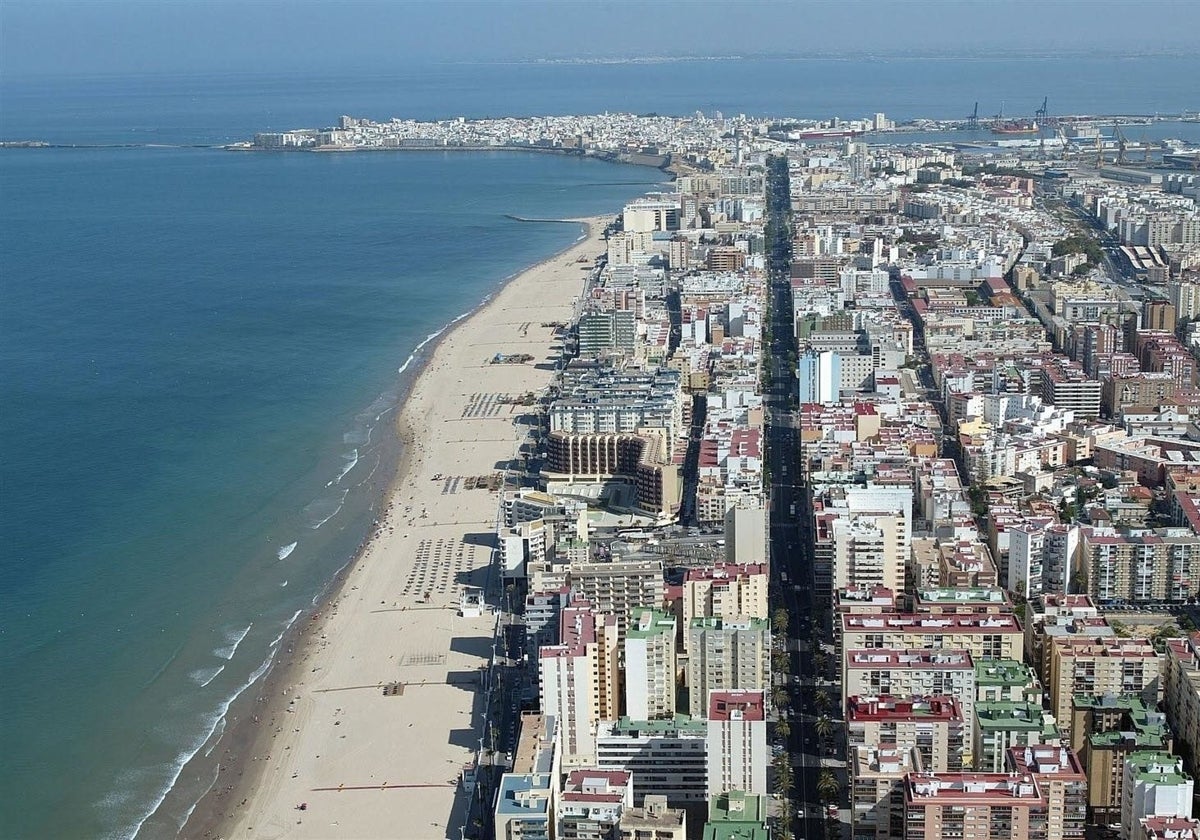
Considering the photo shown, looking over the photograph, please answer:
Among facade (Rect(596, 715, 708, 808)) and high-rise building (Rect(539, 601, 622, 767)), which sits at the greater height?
high-rise building (Rect(539, 601, 622, 767))

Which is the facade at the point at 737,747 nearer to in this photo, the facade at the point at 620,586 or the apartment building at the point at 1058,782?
the apartment building at the point at 1058,782

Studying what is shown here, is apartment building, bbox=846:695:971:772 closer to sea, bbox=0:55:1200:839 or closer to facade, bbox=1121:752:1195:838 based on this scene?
facade, bbox=1121:752:1195:838

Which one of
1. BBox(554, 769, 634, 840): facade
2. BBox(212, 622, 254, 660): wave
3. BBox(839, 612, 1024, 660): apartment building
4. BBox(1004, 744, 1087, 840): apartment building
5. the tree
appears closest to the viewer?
BBox(1004, 744, 1087, 840): apartment building

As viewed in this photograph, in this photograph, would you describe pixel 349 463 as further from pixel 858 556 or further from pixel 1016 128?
pixel 1016 128

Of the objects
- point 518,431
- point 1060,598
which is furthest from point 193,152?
point 1060,598

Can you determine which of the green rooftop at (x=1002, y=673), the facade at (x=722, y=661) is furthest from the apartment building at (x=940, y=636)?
the facade at (x=722, y=661)

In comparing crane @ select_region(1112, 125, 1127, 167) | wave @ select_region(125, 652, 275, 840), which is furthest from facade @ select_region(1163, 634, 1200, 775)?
crane @ select_region(1112, 125, 1127, 167)
